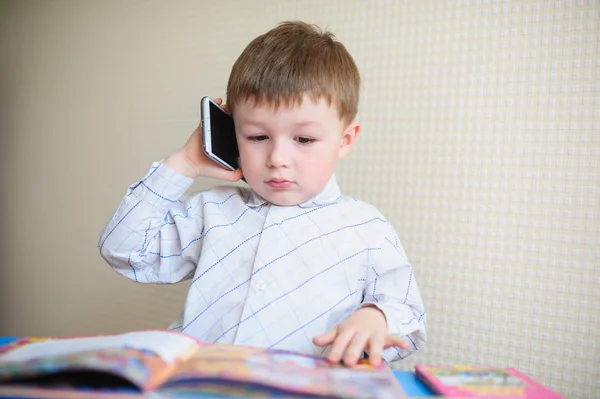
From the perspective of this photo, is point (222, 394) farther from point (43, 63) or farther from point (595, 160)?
point (43, 63)

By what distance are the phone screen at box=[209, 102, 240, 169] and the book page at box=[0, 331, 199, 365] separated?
1.24 feet

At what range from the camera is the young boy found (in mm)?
791

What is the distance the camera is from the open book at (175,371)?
0.45 m

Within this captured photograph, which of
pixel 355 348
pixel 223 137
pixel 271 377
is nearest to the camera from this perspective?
pixel 271 377

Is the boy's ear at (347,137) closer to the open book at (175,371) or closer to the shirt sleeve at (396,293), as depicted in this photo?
the shirt sleeve at (396,293)

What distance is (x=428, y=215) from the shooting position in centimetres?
110

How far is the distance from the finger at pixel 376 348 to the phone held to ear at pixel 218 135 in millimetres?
412

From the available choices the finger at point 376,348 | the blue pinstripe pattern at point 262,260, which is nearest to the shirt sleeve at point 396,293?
the blue pinstripe pattern at point 262,260

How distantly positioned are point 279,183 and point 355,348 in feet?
1.05

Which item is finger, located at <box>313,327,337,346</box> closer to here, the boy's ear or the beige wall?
the boy's ear

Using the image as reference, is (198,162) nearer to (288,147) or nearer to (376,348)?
(288,147)

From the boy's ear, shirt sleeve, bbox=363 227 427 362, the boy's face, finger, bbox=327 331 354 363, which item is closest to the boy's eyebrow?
the boy's face

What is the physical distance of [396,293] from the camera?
79cm

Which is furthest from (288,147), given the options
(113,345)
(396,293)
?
(113,345)
